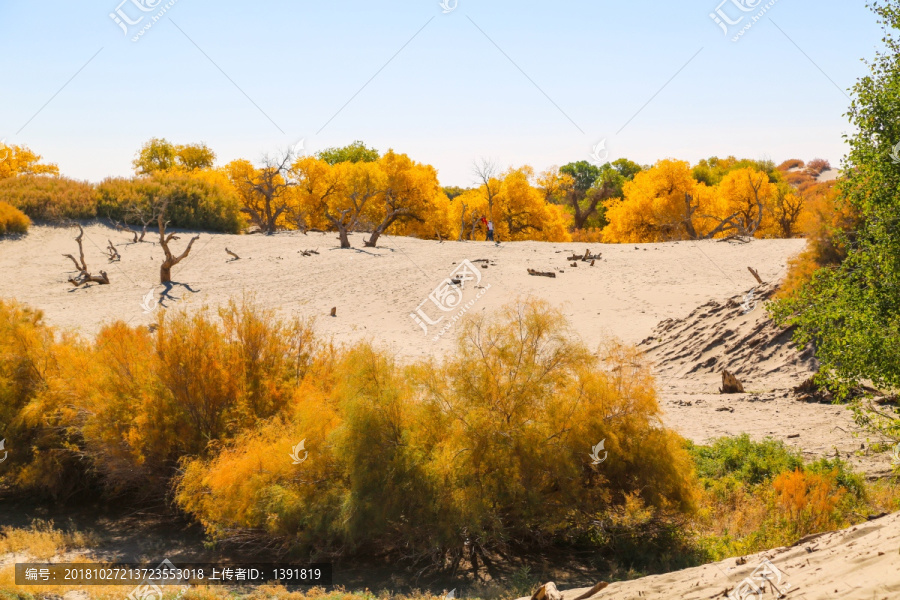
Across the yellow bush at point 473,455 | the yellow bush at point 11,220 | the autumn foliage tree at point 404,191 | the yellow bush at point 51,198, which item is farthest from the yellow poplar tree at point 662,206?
the yellow bush at point 473,455

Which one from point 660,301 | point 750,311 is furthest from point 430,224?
point 750,311

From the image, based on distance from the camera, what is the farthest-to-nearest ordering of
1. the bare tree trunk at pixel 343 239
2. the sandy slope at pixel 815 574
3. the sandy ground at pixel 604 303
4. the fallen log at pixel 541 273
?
1. the bare tree trunk at pixel 343 239
2. the fallen log at pixel 541 273
3. the sandy ground at pixel 604 303
4. the sandy slope at pixel 815 574

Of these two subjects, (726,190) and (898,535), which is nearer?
(898,535)

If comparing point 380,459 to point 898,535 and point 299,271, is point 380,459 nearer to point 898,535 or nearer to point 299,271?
point 898,535

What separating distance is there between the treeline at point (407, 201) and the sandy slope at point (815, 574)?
105ft

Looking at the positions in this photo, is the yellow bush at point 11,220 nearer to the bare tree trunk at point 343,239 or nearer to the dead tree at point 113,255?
the dead tree at point 113,255

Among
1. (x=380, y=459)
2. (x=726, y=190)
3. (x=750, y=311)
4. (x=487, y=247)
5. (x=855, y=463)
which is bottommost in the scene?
(x=855, y=463)

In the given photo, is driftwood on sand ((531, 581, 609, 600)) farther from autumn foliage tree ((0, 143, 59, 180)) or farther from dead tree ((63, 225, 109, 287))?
autumn foliage tree ((0, 143, 59, 180))

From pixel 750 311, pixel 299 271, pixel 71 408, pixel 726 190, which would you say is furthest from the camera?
pixel 726 190

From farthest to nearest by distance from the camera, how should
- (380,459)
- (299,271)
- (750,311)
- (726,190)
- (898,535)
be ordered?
1. (726,190)
2. (299,271)
3. (750,311)
4. (380,459)
5. (898,535)

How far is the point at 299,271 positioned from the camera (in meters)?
29.1

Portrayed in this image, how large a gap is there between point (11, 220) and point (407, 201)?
22.1m

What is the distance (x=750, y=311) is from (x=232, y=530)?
13951 mm

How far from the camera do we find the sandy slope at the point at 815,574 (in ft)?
17.9
